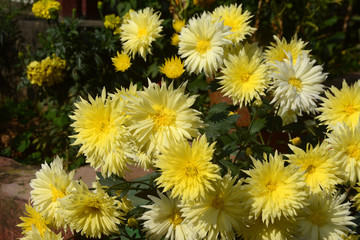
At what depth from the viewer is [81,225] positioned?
4.66ft

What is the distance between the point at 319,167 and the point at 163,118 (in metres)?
0.59

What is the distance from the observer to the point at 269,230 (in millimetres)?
1405

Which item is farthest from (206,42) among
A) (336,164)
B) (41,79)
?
(41,79)

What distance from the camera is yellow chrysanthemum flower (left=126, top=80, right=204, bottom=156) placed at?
1266mm

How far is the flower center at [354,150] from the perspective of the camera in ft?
4.65

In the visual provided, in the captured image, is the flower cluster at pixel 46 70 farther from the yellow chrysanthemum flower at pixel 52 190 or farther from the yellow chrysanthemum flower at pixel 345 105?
the yellow chrysanthemum flower at pixel 345 105

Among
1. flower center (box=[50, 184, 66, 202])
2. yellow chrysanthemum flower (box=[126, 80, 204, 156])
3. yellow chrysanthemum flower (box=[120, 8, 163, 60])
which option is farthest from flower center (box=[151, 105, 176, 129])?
yellow chrysanthemum flower (box=[120, 8, 163, 60])

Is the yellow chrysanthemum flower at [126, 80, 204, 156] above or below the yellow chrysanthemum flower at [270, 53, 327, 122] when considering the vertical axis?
below

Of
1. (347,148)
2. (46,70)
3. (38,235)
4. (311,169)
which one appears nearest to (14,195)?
(38,235)

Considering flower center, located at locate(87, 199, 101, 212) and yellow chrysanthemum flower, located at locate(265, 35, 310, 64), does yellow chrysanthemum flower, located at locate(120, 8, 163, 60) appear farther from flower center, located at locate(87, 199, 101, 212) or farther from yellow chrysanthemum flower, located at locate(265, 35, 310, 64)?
flower center, located at locate(87, 199, 101, 212)

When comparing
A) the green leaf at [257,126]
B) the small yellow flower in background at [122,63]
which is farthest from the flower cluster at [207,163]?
the small yellow flower in background at [122,63]

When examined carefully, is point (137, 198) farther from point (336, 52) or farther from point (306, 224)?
point (336, 52)

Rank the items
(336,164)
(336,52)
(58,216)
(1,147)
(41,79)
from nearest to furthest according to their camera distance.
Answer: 1. (336,164)
2. (58,216)
3. (41,79)
4. (1,147)
5. (336,52)

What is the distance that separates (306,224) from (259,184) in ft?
0.94
